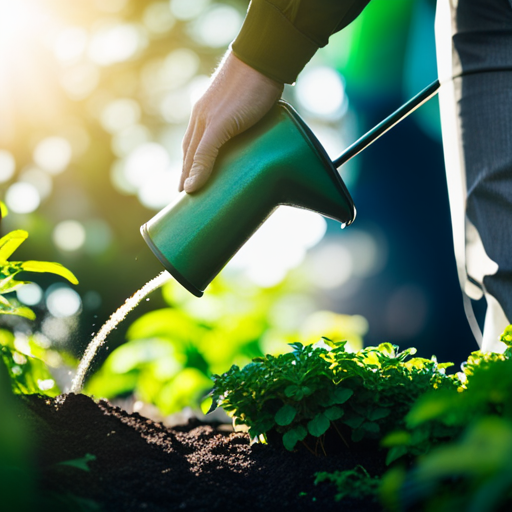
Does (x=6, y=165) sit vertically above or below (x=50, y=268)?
above

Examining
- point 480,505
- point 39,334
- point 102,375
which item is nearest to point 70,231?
point 102,375

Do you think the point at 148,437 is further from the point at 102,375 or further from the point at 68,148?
the point at 68,148

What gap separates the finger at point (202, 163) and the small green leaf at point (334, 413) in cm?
65

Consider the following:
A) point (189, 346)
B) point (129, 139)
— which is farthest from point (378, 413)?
point (129, 139)

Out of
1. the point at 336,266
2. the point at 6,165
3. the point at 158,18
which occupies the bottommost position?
the point at 336,266

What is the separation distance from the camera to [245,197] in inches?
52.2

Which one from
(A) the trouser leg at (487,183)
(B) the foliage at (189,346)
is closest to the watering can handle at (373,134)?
(A) the trouser leg at (487,183)

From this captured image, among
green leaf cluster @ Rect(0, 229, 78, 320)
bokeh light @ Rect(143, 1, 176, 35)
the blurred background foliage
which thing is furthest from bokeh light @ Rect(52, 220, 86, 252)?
green leaf cluster @ Rect(0, 229, 78, 320)

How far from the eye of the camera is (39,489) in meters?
0.76

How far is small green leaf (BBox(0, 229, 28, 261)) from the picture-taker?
131 centimetres

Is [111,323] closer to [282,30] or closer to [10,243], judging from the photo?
[10,243]

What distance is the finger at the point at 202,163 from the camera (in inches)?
52.9

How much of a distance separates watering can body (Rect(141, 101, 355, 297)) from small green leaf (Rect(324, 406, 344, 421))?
0.45 m

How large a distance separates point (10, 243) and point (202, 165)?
1.74 ft
